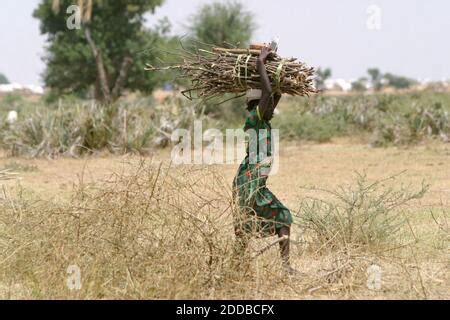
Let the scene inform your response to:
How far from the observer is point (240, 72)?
489cm

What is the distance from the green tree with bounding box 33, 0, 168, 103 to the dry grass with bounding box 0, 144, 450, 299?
22.4 meters

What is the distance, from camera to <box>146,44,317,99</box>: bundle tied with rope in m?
4.84

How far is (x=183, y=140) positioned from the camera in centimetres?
1545

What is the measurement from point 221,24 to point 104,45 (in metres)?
5.18

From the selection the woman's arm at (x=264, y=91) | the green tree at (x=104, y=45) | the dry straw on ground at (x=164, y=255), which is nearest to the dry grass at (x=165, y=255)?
the dry straw on ground at (x=164, y=255)

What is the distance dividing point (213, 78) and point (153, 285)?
155 centimetres

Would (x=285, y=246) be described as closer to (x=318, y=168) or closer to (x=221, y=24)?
(x=318, y=168)

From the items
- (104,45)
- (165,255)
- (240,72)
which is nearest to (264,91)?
(240,72)

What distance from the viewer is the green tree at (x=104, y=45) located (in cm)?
2712

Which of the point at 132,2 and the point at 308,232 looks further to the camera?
the point at 132,2

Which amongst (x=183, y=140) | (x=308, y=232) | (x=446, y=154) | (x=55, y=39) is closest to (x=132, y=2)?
(x=55, y=39)

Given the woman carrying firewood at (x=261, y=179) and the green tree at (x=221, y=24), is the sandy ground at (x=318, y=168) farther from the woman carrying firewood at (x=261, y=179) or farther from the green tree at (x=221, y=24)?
A: the green tree at (x=221, y=24)

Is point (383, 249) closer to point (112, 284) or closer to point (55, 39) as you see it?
point (112, 284)
